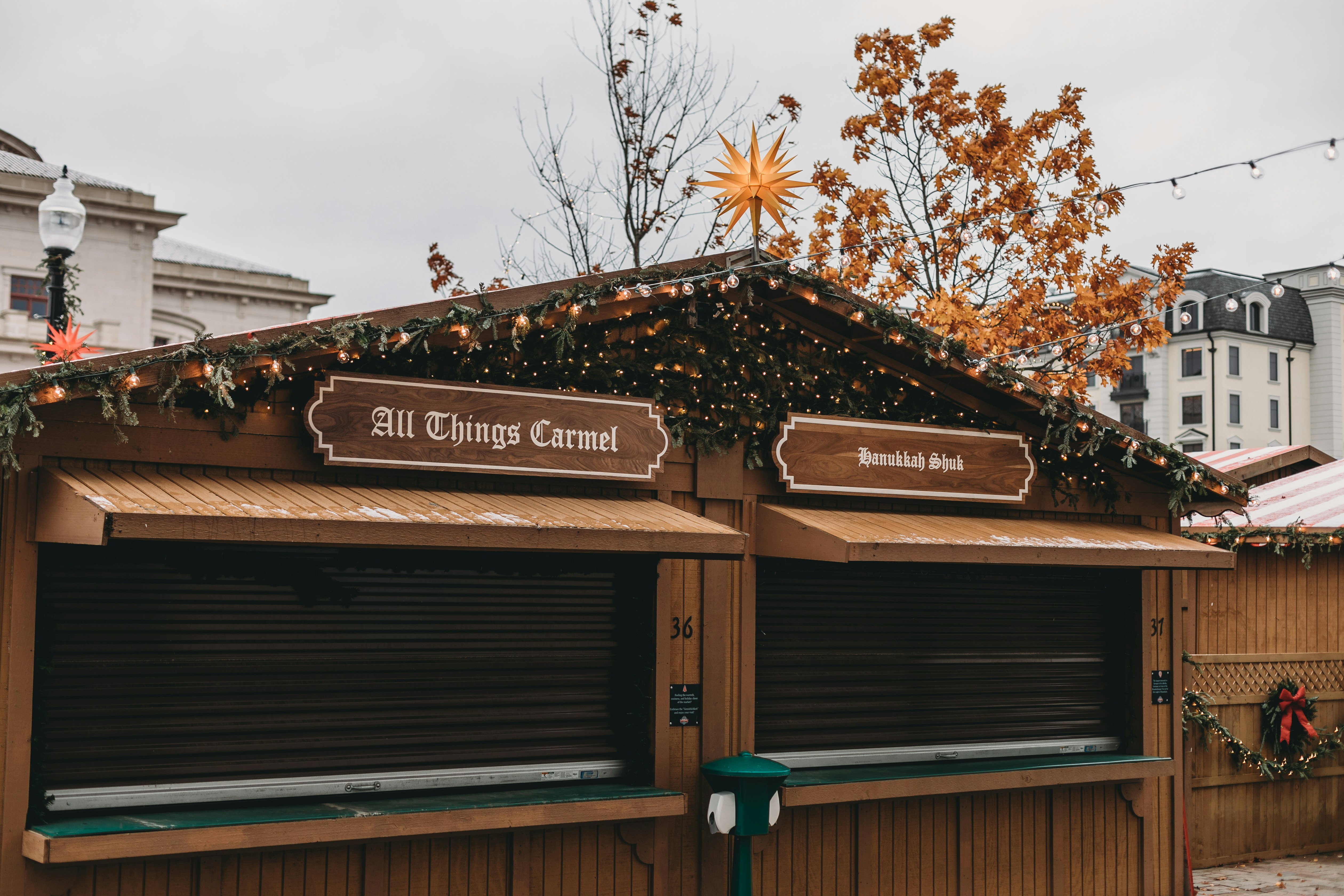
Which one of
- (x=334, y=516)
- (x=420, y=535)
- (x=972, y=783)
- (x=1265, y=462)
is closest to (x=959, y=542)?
(x=972, y=783)

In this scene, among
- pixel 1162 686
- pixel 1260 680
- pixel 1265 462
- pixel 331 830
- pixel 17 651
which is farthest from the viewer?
pixel 1265 462

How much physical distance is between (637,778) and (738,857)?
748 millimetres

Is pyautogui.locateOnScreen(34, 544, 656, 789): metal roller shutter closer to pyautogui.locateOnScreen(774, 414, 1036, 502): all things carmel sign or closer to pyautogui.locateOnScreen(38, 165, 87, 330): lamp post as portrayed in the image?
pyautogui.locateOnScreen(774, 414, 1036, 502): all things carmel sign

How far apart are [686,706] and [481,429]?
2.13m

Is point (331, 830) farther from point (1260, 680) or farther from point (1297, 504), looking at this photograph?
point (1297, 504)

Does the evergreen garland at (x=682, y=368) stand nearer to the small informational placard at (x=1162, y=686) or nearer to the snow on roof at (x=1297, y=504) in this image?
the small informational placard at (x=1162, y=686)

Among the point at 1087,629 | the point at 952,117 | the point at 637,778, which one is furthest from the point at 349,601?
the point at 952,117

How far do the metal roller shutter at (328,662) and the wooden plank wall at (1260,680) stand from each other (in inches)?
205

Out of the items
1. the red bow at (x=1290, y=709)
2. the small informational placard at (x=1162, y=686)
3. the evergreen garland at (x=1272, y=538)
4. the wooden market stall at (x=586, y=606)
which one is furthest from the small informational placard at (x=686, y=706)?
the red bow at (x=1290, y=709)

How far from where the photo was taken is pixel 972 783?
7773 mm

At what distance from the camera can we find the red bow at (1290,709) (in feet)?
34.2

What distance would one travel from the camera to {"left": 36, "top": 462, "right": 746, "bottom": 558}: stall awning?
512 cm

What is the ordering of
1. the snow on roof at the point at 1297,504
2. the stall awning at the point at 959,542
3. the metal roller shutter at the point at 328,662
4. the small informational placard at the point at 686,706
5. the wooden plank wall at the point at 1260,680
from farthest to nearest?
the snow on roof at the point at 1297,504 < the wooden plank wall at the point at 1260,680 < the small informational placard at the point at 686,706 < the stall awning at the point at 959,542 < the metal roller shutter at the point at 328,662

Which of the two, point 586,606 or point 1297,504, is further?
point 1297,504
